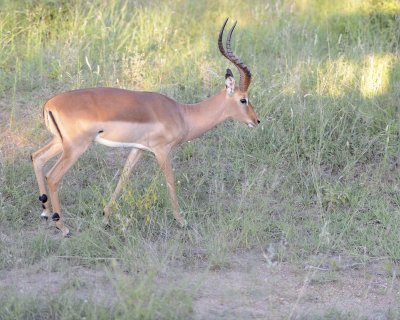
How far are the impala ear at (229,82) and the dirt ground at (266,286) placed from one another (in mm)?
1506

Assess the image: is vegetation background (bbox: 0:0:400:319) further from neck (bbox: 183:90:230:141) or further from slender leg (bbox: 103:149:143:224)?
neck (bbox: 183:90:230:141)

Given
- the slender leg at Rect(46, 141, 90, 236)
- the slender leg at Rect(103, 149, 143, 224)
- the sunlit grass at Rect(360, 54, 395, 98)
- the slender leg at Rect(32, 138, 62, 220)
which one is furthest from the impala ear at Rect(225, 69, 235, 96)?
the sunlit grass at Rect(360, 54, 395, 98)

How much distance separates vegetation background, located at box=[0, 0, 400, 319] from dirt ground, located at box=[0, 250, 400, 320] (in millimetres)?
26

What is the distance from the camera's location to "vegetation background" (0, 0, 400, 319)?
582 cm

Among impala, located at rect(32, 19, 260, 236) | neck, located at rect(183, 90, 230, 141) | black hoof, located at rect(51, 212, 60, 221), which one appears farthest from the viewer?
neck, located at rect(183, 90, 230, 141)

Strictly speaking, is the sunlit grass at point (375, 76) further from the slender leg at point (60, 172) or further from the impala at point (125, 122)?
the slender leg at point (60, 172)

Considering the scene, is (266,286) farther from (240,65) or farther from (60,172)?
(240,65)

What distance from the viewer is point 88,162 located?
7.66m

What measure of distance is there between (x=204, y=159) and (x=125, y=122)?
1.38 m

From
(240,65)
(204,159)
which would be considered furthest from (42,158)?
(240,65)

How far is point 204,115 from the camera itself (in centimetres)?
713

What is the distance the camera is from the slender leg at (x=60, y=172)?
21.4ft

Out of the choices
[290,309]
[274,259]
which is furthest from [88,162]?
[290,309]

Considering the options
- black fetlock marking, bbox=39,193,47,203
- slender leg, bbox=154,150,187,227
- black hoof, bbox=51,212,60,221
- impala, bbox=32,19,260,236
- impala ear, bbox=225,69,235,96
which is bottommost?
black hoof, bbox=51,212,60,221
